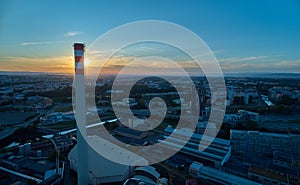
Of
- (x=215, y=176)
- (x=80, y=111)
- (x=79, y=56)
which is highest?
(x=79, y=56)

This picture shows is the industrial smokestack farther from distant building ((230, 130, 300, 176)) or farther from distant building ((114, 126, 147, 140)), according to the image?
distant building ((230, 130, 300, 176))

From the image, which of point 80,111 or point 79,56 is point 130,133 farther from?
point 79,56

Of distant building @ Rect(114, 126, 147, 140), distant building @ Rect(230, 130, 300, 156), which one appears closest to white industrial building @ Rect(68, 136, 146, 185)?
distant building @ Rect(114, 126, 147, 140)

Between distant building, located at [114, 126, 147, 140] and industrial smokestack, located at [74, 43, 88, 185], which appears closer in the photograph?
industrial smokestack, located at [74, 43, 88, 185]

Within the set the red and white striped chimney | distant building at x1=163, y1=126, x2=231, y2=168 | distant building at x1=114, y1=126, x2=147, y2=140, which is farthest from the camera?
distant building at x1=114, y1=126, x2=147, y2=140

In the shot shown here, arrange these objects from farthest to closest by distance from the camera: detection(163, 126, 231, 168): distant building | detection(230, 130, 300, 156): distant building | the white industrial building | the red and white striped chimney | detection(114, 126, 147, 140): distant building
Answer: detection(114, 126, 147, 140): distant building → detection(230, 130, 300, 156): distant building → detection(163, 126, 231, 168): distant building → the white industrial building → the red and white striped chimney

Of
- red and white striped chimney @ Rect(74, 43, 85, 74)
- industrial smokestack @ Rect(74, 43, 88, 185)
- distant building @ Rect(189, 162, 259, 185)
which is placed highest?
red and white striped chimney @ Rect(74, 43, 85, 74)

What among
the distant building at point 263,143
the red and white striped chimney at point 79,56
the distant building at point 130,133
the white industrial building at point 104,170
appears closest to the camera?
the red and white striped chimney at point 79,56

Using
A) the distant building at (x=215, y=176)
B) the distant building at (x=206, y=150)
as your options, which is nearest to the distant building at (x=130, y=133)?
the distant building at (x=206, y=150)

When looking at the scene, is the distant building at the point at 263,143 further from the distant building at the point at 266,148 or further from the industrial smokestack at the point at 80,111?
the industrial smokestack at the point at 80,111

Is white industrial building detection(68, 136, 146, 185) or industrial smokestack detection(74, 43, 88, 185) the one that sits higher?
industrial smokestack detection(74, 43, 88, 185)

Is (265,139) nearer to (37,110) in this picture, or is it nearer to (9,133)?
(9,133)

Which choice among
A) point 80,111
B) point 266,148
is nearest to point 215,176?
point 266,148

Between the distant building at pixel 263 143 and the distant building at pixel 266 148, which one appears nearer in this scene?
the distant building at pixel 266 148
